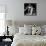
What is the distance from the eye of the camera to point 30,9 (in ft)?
15.5

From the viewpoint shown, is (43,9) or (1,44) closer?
(1,44)

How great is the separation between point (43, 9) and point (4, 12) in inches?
63.4

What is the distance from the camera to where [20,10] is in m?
4.72

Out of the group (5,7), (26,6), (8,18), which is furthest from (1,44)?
(26,6)

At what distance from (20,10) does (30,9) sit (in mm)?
416

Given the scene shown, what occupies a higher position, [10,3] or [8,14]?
[10,3]

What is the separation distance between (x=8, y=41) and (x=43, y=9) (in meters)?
1.93

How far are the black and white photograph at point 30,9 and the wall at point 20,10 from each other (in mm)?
124

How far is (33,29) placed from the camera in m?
4.25

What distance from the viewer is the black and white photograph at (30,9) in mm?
4715

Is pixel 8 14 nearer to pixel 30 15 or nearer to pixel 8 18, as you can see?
pixel 8 18

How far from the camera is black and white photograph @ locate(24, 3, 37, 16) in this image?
4.71m

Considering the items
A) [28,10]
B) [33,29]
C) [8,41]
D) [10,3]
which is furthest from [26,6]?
[8,41]

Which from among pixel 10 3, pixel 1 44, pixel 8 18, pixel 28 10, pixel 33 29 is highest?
pixel 10 3
